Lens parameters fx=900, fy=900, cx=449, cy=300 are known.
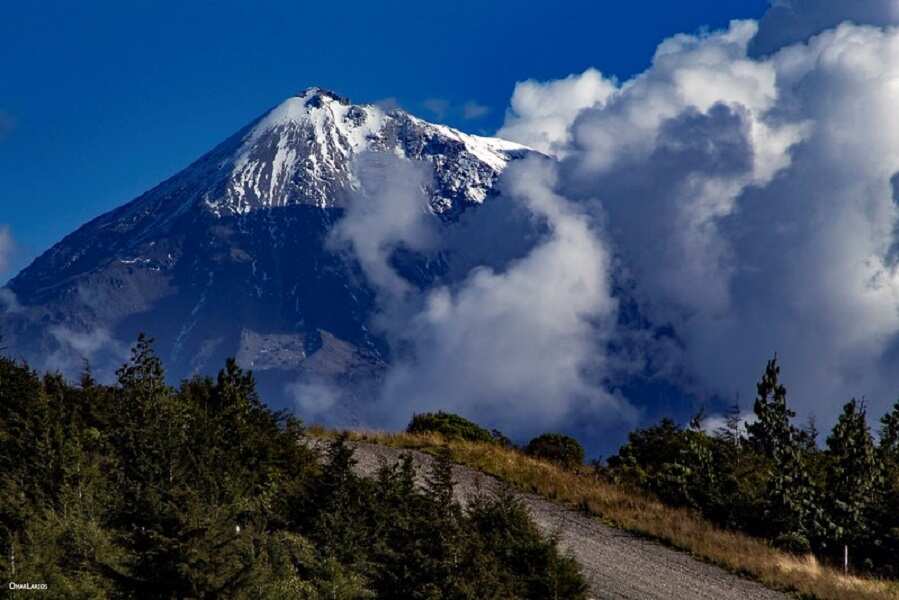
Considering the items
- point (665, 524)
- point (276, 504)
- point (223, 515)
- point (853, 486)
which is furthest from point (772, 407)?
point (223, 515)

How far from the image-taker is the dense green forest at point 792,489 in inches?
1165

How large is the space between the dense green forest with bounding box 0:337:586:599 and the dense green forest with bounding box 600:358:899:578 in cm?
1281

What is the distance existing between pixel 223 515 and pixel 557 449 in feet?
101

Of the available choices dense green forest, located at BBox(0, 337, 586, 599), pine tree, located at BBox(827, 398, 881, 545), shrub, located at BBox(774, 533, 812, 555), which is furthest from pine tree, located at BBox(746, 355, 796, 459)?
dense green forest, located at BBox(0, 337, 586, 599)

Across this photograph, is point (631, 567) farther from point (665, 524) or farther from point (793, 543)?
point (793, 543)

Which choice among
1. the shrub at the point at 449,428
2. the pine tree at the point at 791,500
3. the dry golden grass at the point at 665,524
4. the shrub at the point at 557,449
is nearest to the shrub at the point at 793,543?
the pine tree at the point at 791,500

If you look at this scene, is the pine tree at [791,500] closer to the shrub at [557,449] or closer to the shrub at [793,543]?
the shrub at [793,543]

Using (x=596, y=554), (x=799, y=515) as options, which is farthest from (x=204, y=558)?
(x=799, y=515)

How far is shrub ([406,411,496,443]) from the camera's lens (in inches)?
1646

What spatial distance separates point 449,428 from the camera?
42469 millimetres

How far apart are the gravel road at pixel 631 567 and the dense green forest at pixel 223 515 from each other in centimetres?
212

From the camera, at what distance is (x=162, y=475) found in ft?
67.6

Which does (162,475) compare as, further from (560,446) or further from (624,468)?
(560,446)

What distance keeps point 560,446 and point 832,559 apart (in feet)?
56.5
